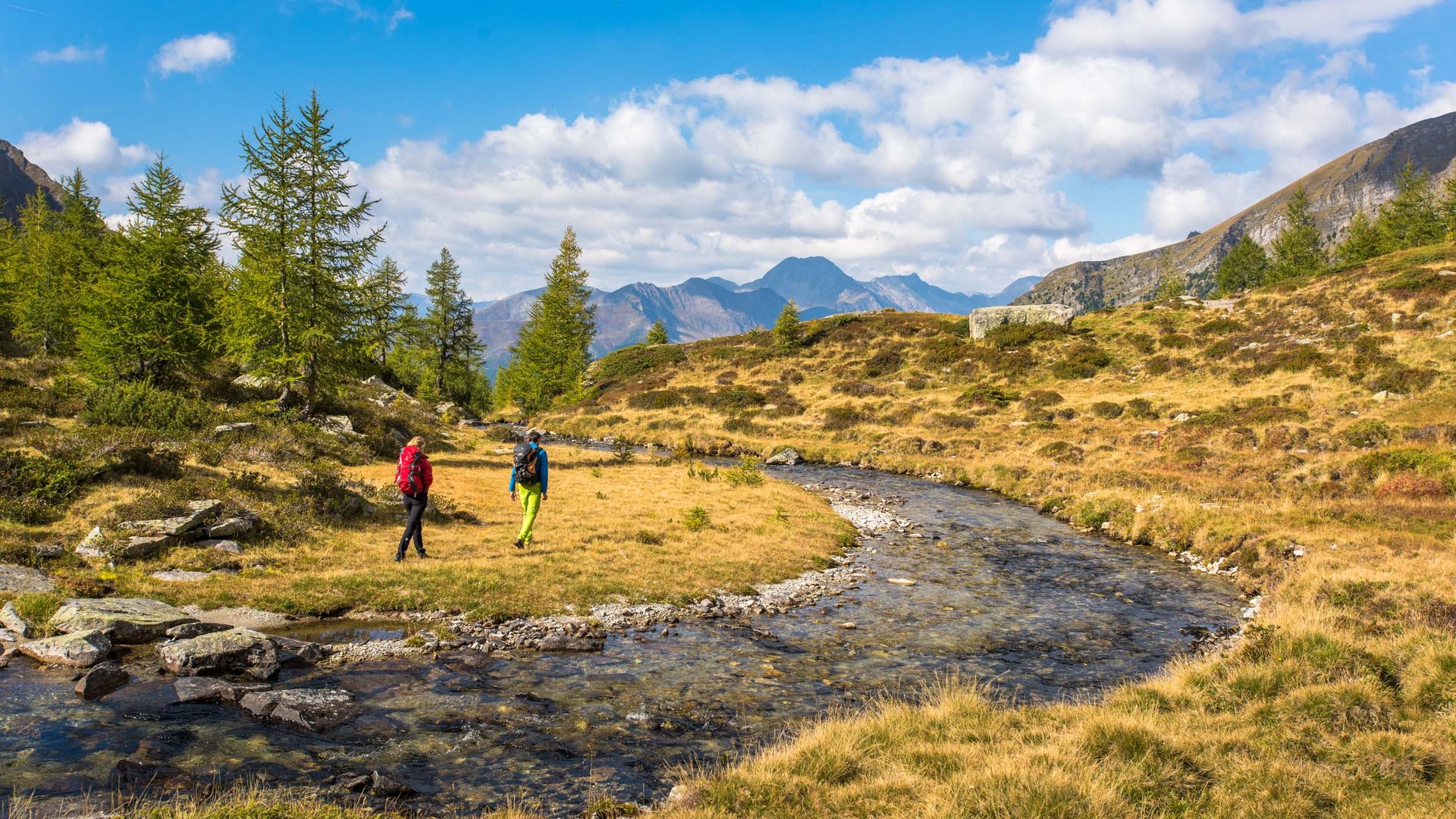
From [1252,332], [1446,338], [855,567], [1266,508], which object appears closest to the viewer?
[855,567]

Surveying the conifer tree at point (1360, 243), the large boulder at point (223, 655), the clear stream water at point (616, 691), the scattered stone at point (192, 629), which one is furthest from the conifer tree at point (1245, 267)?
the scattered stone at point (192, 629)

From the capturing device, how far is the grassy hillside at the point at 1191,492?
24.2 ft

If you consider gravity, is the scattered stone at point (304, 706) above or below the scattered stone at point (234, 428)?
below

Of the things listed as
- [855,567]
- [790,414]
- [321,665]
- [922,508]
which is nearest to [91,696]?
[321,665]

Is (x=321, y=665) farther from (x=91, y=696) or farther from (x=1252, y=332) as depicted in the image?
(x=1252, y=332)

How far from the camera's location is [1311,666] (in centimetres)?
1058

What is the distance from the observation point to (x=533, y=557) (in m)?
16.6

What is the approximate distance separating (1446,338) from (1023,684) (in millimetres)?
45663

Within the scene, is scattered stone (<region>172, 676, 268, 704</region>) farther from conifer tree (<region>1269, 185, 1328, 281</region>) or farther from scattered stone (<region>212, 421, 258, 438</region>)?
conifer tree (<region>1269, 185, 1328, 281</region>)

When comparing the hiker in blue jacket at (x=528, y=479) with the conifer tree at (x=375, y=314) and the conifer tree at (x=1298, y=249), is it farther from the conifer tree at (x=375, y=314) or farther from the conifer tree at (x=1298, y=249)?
the conifer tree at (x=1298, y=249)

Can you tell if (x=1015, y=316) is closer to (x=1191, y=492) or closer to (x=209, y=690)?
(x=1191, y=492)

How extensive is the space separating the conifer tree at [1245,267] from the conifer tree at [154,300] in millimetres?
104258

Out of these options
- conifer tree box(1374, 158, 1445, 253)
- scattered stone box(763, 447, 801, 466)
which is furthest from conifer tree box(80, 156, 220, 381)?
conifer tree box(1374, 158, 1445, 253)

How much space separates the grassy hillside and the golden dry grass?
24.8 ft
